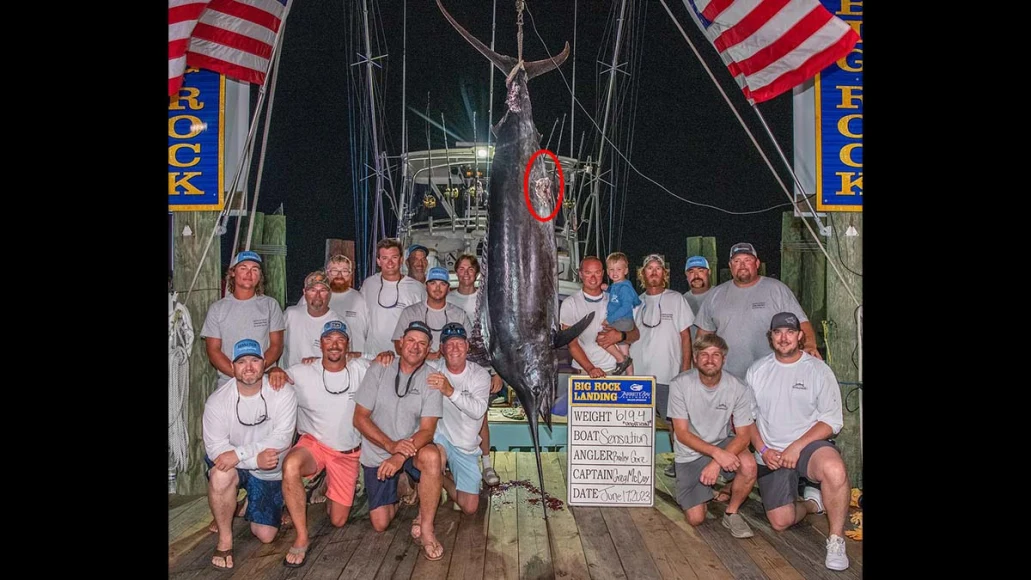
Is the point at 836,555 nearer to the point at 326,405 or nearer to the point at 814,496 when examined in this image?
the point at 814,496

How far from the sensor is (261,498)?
10.4ft

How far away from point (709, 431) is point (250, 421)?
220cm

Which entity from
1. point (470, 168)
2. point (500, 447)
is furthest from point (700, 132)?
point (500, 447)

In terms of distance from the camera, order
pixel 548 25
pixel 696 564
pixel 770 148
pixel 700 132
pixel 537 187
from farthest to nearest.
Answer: pixel 700 132, pixel 770 148, pixel 548 25, pixel 696 564, pixel 537 187

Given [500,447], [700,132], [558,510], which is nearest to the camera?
[558,510]

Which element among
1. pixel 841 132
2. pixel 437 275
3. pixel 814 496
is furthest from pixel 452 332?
pixel 841 132

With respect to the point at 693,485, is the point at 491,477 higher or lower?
lower

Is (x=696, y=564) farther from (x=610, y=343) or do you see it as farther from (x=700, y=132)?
(x=700, y=132)

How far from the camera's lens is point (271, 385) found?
3.15 meters

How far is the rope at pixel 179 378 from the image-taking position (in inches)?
147

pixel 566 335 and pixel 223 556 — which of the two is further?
pixel 223 556

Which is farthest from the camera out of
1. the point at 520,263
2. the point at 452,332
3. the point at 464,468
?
the point at 464,468

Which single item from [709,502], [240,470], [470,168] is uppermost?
[470,168]

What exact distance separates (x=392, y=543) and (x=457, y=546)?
0.30 m
